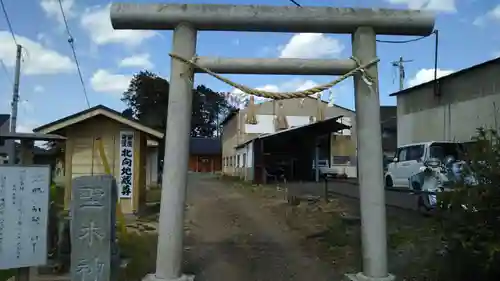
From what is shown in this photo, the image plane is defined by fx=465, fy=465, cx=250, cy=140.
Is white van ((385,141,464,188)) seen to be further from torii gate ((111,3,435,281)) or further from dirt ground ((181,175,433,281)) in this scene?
torii gate ((111,3,435,281))

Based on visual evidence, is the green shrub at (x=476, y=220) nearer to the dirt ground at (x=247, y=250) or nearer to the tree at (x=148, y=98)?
the dirt ground at (x=247, y=250)

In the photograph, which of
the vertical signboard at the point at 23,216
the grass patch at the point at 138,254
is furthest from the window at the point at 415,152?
the vertical signboard at the point at 23,216

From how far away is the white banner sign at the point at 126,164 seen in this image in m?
14.0

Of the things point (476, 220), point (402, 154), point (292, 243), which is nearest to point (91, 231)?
point (476, 220)

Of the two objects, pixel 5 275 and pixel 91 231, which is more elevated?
pixel 91 231

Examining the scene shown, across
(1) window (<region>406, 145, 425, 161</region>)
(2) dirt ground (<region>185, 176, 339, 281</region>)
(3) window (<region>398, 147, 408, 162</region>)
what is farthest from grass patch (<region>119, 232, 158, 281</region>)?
(3) window (<region>398, 147, 408, 162</region>)

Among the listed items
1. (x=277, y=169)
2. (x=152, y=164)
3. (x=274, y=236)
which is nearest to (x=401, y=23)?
(x=274, y=236)

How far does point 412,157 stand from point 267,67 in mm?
11231

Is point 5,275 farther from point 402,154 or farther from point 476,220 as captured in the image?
point 402,154

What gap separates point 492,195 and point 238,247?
5.29 metres

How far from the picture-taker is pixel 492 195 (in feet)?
15.6

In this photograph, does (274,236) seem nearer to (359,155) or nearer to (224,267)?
(224,267)

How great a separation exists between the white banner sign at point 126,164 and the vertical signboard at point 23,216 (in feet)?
28.2

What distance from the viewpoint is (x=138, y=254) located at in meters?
8.34
